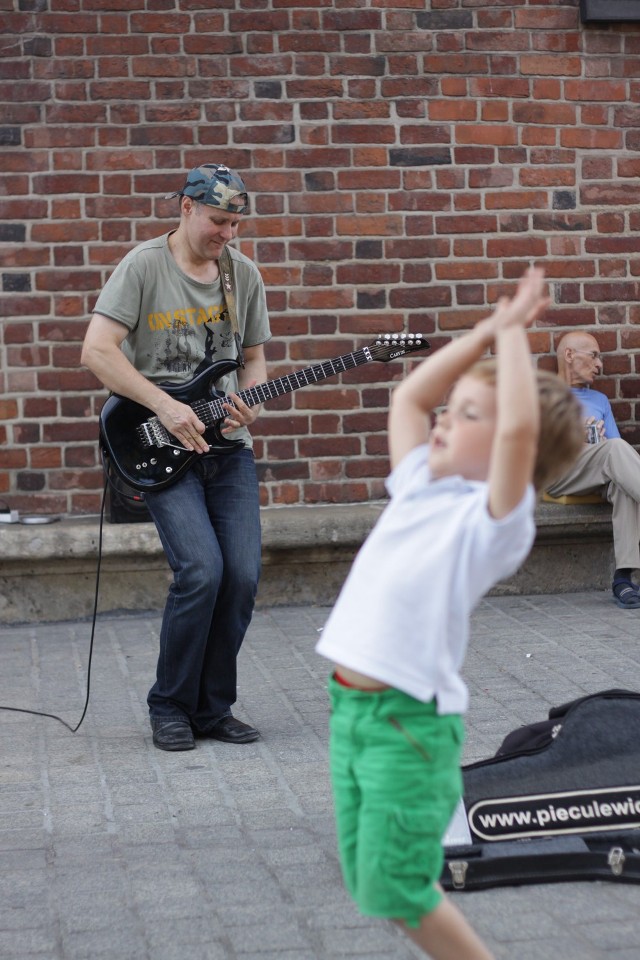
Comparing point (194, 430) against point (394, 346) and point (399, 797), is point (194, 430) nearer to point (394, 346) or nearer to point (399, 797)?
point (394, 346)

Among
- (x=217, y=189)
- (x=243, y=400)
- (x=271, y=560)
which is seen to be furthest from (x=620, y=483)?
(x=217, y=189)

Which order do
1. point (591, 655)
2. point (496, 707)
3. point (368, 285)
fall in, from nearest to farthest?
point (496, 707) → point (591, 655) → point (368, 285)

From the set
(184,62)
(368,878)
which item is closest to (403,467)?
(368,878)

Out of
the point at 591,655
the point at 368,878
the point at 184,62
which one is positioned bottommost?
the point at 591,655

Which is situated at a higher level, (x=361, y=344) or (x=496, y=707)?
(x=361, y=344)

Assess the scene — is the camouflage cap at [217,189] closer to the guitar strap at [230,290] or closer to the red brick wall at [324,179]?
the guitar strap at [230,290]

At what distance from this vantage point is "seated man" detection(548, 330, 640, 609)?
6453 mm

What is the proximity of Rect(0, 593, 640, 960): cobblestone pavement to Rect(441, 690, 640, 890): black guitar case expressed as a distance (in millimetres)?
53

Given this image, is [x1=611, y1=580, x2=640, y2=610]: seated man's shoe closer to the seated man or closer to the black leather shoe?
the seated man

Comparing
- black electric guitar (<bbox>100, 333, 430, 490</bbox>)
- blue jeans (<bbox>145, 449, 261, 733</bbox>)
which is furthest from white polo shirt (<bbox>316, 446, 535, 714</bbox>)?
black electric guitar (<bbox>100, 333, 430, 490</bbox>)

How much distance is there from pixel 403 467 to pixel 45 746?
2.54 meters

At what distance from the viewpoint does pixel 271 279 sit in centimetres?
671

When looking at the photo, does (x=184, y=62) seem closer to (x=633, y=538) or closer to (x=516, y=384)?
(x=633, y=538)

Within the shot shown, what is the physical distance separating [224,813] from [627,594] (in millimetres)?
3162
